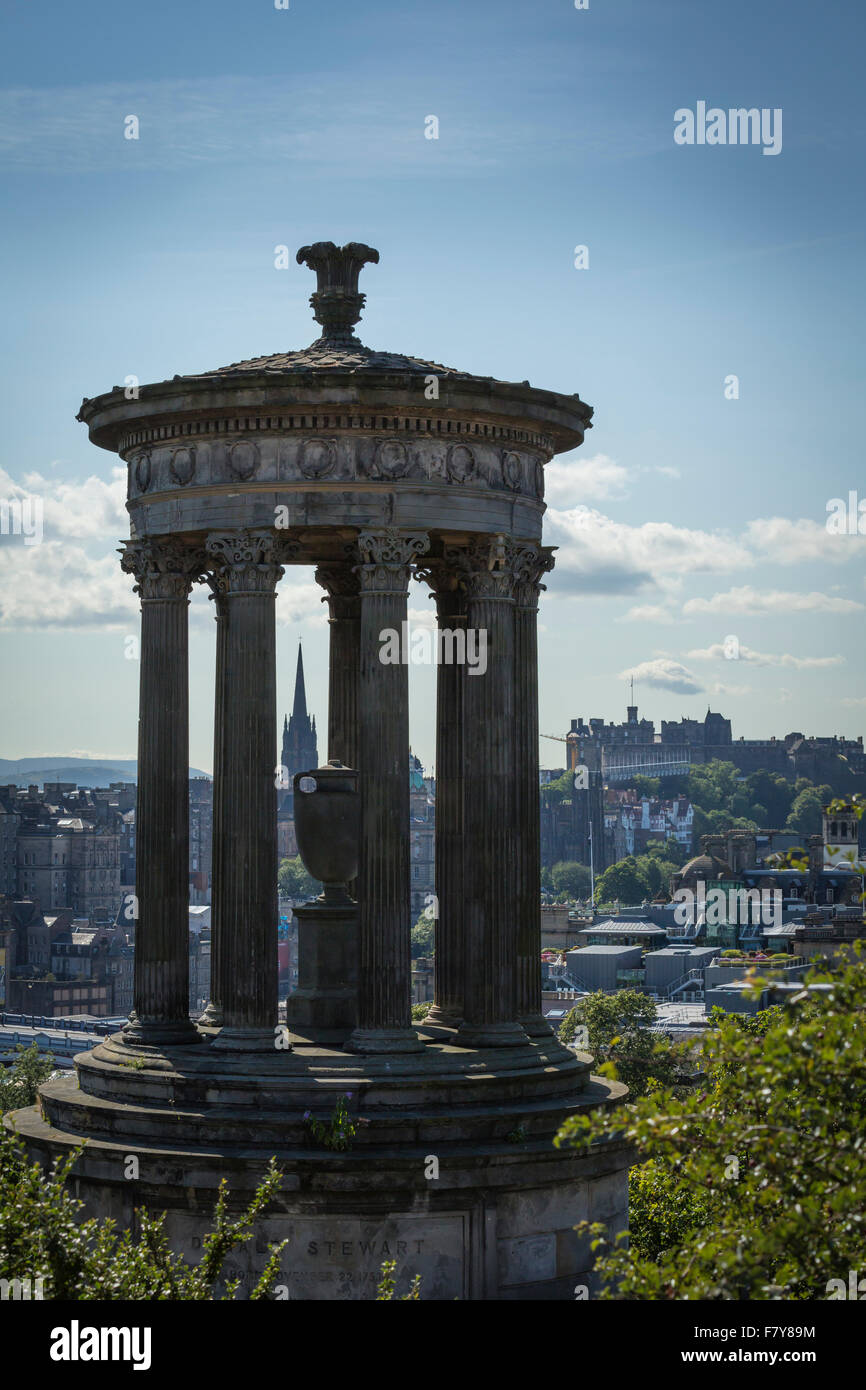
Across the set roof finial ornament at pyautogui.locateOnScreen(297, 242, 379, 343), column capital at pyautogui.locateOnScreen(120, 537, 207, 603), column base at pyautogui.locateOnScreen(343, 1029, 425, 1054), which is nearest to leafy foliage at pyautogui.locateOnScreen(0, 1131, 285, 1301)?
column base at pyautogui.locateOnScreen(343, 1029, 425, 1054)

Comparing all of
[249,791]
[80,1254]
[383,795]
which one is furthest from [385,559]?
[80,1254]

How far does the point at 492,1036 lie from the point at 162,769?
6.09m

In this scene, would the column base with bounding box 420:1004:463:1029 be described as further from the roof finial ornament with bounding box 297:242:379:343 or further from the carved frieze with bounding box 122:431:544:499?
the roof finial ornament with bounding box 297:242:379:343

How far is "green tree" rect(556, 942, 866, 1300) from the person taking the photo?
18828 mm

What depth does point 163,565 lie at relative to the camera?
32.1m

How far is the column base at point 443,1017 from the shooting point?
3444 centimetres

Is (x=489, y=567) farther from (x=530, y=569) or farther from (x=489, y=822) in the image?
(x=489, y=822)

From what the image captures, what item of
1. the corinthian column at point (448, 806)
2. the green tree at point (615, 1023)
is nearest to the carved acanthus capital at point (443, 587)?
the corinthian column at point (448, 806)

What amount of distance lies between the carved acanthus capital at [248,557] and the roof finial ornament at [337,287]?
196 inches

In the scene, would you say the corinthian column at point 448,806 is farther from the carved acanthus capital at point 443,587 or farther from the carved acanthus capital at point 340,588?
the carved acanthus capital at point 340,588

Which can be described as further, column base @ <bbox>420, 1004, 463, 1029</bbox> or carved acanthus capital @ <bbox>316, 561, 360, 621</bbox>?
carved acanthus capital @ <bbox>316, 561, 360, 621</bbox>

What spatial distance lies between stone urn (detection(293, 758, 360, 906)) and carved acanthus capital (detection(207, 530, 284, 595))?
13.4 ft

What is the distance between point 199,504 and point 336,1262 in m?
10.6
